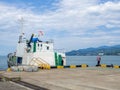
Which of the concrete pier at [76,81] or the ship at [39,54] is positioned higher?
the ship at [39,54]

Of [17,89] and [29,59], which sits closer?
[17,89]

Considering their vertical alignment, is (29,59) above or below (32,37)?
below

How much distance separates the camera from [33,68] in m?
33.1

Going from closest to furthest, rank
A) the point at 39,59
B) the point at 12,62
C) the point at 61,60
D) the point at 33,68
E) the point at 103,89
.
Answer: the point at 103,89 < the point at 33,68 < the point at 39,59 < the point at 61,60 < the point at 12,62

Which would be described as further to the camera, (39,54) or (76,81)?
(39,54)

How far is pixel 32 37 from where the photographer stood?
4309 cm

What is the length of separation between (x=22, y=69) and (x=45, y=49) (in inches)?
364

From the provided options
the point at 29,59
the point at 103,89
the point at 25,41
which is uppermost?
the point at 25,41

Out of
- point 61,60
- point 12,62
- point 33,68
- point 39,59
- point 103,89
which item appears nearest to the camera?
point 103,89

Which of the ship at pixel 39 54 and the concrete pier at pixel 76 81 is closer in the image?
the concrete pier at pixel 76 81

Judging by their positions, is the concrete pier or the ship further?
the ship

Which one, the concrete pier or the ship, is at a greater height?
the ship

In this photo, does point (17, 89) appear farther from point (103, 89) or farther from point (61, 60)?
point (61, 60)

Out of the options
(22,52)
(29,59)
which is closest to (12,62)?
(22,52)
